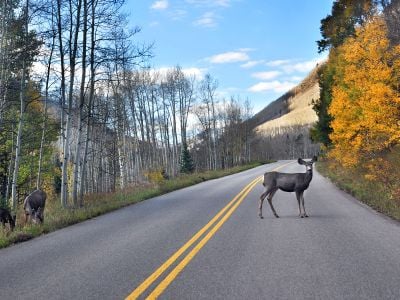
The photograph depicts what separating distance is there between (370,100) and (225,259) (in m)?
13.4

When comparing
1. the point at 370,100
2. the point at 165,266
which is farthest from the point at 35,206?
the point at 370,100

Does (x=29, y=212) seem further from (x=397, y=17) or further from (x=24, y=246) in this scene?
(x=397, y=17)

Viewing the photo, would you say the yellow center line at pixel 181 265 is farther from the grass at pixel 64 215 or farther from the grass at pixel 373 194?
the grass at pixel 373 194

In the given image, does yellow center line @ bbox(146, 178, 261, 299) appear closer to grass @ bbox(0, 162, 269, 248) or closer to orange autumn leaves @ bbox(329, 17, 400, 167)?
grass @ bbox(0, 162, 269, 248)

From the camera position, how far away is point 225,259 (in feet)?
21.8

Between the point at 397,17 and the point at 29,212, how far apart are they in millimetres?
18735

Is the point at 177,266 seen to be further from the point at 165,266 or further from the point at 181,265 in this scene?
the point at 165,266

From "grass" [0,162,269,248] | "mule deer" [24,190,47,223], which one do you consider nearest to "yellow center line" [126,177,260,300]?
"grass" [0,162,269,248]

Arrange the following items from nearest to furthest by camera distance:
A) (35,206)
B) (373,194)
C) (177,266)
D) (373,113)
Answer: (177,266), (35,206), (373,194), (373,113)

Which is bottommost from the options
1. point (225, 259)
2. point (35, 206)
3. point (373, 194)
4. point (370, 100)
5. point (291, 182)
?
point (373, 194)

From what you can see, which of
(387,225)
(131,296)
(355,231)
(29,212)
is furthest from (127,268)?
(29,212)

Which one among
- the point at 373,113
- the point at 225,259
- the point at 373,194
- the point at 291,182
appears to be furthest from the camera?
the point at 373,113

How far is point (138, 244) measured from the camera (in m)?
8.21

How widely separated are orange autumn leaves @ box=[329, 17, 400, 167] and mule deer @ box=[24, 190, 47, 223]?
1249cm
